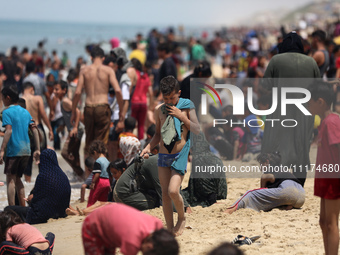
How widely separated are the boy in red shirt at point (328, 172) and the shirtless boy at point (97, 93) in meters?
4.48

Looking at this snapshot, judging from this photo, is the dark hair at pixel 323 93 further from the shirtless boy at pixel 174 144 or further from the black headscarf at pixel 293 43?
the black headscarf at pixel 293 43

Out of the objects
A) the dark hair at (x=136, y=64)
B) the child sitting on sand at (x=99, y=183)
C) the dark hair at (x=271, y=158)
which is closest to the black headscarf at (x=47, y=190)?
the child sitting on sand at (x=99, y=183)

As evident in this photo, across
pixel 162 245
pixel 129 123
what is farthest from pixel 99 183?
pixel 162 245

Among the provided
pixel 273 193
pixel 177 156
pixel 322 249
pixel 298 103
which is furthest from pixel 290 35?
pixel 322 249

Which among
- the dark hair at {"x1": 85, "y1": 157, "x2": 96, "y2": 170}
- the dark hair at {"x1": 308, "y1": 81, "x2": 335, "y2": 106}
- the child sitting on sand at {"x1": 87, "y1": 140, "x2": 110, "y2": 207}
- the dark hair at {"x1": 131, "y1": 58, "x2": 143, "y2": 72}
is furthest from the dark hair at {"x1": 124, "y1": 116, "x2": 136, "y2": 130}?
the dark hair at {"x1": 308, "y1": 81, "x2": 335, "y2": 106}

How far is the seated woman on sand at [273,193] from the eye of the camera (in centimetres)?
612

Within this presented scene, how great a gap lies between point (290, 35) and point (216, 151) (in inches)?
134

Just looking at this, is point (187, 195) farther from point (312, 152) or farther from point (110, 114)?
point (312, 152)

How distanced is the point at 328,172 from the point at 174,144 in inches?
67.2

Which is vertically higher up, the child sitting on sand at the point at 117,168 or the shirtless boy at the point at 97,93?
the shirtless boy at the point at 97,93

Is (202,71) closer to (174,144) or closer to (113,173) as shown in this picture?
(113,173)

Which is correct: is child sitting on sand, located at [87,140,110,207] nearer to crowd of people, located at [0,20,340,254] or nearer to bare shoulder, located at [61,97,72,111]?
crowd of people, located at [0,20,340,254]

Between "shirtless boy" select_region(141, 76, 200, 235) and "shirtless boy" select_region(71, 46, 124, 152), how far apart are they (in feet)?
9.68

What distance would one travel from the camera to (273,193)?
6.12m
